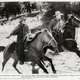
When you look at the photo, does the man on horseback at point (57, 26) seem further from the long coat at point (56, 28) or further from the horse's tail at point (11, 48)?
the horse's tail at point (11, 48)

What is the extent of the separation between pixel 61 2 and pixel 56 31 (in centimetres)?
26

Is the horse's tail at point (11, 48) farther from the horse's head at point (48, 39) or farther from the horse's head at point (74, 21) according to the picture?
the horse's head at point (74, 21)

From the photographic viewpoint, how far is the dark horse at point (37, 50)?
64.1 inches

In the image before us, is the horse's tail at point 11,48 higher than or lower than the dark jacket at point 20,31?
lower

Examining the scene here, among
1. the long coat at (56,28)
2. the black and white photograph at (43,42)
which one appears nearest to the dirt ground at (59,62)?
the black and white photograph at (43,42)

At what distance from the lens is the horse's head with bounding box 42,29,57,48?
162 cm

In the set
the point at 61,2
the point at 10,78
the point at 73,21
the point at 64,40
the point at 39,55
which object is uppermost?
the point at 61,2

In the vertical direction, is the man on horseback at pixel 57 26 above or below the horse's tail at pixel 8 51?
above

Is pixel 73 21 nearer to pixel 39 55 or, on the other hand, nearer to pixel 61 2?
pixel 61 2

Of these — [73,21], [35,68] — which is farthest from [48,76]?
[73,21]

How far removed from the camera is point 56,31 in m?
1.65

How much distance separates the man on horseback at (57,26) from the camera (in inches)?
64.9

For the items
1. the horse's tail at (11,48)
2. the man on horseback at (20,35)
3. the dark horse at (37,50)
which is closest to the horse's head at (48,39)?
the dark horse at (37,50)

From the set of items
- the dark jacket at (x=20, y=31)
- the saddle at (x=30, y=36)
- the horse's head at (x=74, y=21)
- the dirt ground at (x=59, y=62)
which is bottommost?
the dirt ground at (x=59, y=62)
